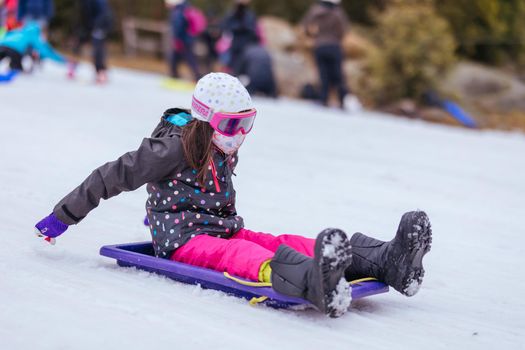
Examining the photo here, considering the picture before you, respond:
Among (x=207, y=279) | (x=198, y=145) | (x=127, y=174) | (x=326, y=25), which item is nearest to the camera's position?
(x=207, y=279)

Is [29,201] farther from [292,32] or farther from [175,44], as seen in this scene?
[292,32]

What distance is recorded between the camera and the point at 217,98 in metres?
3.21

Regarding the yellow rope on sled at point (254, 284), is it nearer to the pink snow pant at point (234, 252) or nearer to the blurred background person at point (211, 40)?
the pink snow pant at point (234, 252)

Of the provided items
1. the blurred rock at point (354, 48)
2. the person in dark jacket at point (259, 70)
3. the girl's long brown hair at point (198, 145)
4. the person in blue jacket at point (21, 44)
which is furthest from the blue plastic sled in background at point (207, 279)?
the blurred rock at point (354, 48)

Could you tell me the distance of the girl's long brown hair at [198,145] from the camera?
10.5ft

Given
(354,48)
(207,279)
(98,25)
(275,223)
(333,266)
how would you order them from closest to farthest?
(333,266)
(207,279)
(275,223)
(98,25)
(354,48)

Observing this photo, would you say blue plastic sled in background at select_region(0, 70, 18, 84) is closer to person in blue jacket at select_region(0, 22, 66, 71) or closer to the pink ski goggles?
person in blue jacket at select_region(0, 22, 66, 71)

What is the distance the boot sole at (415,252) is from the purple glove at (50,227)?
1358 millimetres

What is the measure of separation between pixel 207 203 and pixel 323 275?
2.63 feet

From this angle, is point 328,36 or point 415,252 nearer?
point 415,252

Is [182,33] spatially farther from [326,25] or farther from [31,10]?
[31,10]

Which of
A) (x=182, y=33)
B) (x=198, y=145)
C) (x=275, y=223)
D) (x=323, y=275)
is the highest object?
(x=198, y=145)

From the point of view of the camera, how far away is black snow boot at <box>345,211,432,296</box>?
3.00m

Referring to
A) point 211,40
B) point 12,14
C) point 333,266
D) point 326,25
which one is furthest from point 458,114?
point 333,266
